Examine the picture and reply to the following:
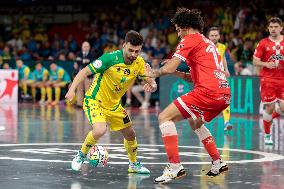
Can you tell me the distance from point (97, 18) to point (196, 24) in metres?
28.2

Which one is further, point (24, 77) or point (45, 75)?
point (24, 77)

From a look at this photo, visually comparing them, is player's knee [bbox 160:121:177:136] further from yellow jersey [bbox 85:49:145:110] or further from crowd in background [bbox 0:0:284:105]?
crowd in background [bbox 0:0:284:105]

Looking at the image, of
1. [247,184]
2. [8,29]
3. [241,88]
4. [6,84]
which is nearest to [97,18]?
[8,29]

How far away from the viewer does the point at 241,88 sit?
79.7 feet

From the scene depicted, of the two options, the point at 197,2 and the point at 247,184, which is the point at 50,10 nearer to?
the point at 197,2

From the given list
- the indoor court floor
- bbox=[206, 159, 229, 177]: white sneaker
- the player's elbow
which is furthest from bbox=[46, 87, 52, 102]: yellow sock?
the player's elbow

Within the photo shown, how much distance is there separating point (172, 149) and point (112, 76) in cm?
143

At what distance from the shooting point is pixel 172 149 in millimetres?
10531


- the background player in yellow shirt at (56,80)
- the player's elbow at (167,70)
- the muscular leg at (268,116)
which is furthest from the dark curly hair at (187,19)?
the background player in yellow shirt at (56,80)

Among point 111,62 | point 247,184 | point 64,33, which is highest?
point 64,33

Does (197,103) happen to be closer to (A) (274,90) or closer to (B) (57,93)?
(A) (274,90)

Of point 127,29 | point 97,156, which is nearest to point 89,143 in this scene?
point 97,156

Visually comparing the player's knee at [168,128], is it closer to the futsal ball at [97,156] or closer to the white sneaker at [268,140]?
the futsal ball at [97,156]

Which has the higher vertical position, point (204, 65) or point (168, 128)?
point (204, 65)
